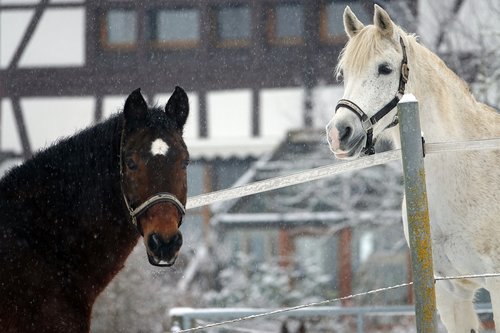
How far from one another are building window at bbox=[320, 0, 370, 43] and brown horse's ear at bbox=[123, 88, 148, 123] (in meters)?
12.1

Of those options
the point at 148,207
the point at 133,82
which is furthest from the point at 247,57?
the point at 148,207

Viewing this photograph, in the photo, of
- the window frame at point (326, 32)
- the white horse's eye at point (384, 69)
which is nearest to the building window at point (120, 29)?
the window frame at point (326, 32)

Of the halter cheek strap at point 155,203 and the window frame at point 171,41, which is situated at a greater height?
the window frame at point 171,41

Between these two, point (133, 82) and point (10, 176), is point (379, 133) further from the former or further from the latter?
point (133, 82)

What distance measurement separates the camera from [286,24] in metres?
15.6

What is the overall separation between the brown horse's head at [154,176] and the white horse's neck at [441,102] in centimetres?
129

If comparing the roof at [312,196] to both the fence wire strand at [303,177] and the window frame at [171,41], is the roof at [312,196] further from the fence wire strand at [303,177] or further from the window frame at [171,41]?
the fence wire strand at [303,177]

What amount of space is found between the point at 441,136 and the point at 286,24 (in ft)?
38.8

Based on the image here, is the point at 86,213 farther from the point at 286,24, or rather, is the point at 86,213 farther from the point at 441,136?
the point at 286,24

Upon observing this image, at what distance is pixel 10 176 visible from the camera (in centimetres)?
315

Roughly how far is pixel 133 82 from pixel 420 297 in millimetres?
12179

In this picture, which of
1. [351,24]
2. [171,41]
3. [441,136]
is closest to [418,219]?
[441,136]

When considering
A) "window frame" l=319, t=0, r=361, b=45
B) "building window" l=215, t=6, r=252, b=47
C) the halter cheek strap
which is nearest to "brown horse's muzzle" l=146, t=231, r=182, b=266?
the halter cheek strap

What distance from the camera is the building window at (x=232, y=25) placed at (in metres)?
15.6
